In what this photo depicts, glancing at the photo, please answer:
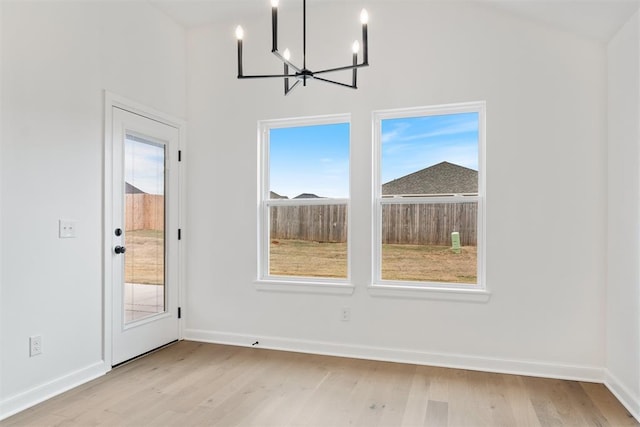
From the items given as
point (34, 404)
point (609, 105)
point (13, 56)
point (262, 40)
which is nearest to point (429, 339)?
point (609, 105)

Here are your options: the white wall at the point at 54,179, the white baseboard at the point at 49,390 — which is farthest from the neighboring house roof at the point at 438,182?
the white baseboard at the point at 49,390

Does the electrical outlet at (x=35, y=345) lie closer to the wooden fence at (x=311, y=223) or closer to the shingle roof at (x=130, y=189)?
the shingle roof at (x=130, y=189)

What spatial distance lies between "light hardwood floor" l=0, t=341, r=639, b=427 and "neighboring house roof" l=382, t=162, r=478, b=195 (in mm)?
1479

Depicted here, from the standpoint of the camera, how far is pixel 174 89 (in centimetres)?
395

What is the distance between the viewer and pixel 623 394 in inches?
106

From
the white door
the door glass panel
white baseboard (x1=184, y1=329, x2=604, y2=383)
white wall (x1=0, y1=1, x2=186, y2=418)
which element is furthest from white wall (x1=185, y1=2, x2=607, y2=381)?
white wall (x1=0, y1=1, x2=186, y2=418)

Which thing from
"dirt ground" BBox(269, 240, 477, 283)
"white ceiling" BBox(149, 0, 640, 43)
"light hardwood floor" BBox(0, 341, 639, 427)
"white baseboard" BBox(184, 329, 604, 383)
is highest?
"white ceiling" BBox(149, 0, 640, 43)

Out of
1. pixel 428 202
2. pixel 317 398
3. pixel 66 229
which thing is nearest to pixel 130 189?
pixel 66 229

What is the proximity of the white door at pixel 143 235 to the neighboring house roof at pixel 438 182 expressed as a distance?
6.81 ft

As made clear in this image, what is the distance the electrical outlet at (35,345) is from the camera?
2.61 metres

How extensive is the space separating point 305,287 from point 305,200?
817 millimetres

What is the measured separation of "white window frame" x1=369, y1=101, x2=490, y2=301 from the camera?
3346mm

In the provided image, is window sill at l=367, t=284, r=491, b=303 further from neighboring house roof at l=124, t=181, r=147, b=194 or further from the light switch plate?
the light switch plate

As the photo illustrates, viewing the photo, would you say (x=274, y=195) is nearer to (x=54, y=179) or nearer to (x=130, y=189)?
(x=130, y=189)
